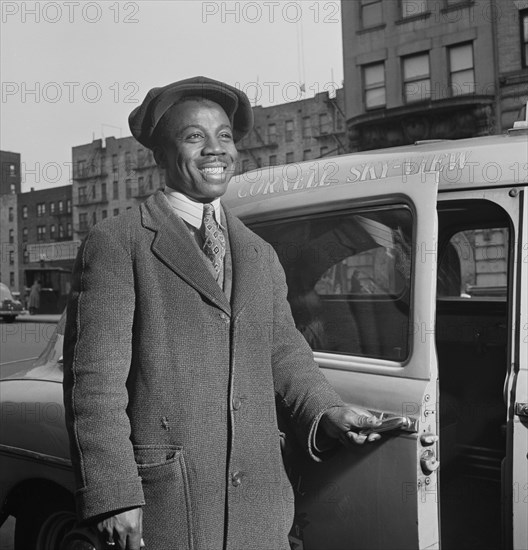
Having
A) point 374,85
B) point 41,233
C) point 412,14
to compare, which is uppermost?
point 412,14

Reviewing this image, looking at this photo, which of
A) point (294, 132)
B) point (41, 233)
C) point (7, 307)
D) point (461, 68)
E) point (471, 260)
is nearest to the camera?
point (471, 260)

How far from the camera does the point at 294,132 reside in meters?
46.5

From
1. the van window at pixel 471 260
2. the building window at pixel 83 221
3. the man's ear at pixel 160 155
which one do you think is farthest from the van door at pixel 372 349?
the building window at pixel 83 221

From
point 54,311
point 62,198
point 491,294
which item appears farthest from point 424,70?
point 62,198

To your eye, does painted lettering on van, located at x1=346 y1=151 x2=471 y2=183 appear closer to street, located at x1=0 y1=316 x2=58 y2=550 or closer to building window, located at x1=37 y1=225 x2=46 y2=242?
street, located at x1=0 y1=316 x2=58 y2=550

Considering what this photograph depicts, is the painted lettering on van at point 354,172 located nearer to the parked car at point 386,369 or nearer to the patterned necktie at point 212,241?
the parked car at point 386,369

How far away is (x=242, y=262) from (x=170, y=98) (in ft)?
1.88

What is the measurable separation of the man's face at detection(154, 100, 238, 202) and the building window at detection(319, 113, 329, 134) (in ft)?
137

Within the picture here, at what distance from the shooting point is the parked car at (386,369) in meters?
2.52

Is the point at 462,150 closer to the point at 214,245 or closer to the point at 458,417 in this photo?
the point at 214,245

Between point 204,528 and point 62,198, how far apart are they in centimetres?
6995

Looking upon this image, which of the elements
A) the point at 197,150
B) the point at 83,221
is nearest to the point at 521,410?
the point at 197,150

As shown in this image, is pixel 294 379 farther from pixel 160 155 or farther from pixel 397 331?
pixel 160 155

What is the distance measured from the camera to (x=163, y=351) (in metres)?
2.10
